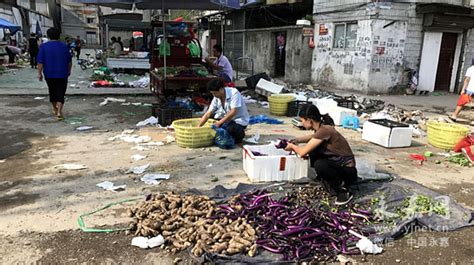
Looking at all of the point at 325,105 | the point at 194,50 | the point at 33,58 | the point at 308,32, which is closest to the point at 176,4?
the point at 194,50

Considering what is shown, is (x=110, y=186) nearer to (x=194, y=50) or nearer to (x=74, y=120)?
(x=74, y=120)

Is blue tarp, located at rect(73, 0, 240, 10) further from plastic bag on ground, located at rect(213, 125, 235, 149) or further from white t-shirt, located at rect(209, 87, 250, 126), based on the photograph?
plastic bag on ground, located at rect(213, 125, 235, 149)

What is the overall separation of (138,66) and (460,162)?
15615 mm

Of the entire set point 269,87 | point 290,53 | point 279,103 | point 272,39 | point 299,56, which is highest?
point 272,39

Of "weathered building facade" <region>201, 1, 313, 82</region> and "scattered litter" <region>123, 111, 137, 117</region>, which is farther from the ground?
"weathered building facade" <region>201, 1, 313, 82</region>

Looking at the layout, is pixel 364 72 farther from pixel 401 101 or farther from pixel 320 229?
pixel 320 229

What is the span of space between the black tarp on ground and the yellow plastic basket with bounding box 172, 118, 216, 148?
175 cm

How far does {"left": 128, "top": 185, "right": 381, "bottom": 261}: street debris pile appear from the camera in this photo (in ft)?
10.6

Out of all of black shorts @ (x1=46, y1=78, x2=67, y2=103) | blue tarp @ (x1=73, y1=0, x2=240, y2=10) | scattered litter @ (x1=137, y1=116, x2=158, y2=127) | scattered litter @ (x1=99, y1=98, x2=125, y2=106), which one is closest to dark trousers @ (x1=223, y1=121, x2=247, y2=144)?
scattered litter @ (x1=137, y1=116, x2=158, y2=127)

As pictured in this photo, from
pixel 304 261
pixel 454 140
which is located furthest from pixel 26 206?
pixel 454 140

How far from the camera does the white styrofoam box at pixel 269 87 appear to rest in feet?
36.3

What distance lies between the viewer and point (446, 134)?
6633 millimetres

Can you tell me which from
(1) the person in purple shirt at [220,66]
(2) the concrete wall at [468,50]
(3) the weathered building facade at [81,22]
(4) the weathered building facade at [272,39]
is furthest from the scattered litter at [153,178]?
(3) the weathered building facade at [81,22]

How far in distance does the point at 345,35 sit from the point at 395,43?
6.38 ft
